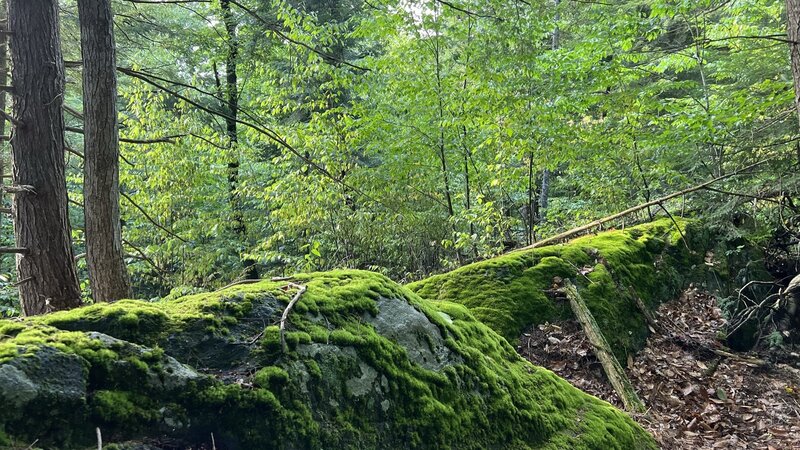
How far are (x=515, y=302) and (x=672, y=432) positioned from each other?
193cm

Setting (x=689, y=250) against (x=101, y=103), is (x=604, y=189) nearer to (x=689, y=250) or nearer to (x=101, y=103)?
(x=689, y=250)

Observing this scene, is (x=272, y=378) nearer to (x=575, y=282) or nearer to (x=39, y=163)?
(x=39, y=163)

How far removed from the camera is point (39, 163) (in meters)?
3.63

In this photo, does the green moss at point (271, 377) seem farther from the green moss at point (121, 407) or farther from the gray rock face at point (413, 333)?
the gray rock face at point (413, 333)

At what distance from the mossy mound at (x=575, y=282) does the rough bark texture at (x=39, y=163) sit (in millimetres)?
3602

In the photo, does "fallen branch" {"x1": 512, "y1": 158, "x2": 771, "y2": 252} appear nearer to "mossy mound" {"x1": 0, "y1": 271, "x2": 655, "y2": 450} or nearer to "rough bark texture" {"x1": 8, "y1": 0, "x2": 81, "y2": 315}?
"mossy mound" {"x1": 0, "y1": 271, "x2": 655, "y2": 450}

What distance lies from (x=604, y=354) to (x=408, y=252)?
17.9 feet

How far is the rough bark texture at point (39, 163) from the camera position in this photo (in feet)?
11.7

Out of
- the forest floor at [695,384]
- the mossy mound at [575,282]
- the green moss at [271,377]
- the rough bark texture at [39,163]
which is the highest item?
the rough bark texture at [39,163]

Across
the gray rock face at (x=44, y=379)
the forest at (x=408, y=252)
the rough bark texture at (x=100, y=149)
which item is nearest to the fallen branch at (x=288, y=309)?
the forest at (x=408, y=252)

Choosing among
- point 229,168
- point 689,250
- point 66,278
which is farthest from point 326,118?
point 689,250

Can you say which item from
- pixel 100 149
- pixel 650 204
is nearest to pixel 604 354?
pixel 650 204

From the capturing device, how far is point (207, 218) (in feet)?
35.0

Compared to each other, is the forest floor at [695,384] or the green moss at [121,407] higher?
the green moss at [121,407]
